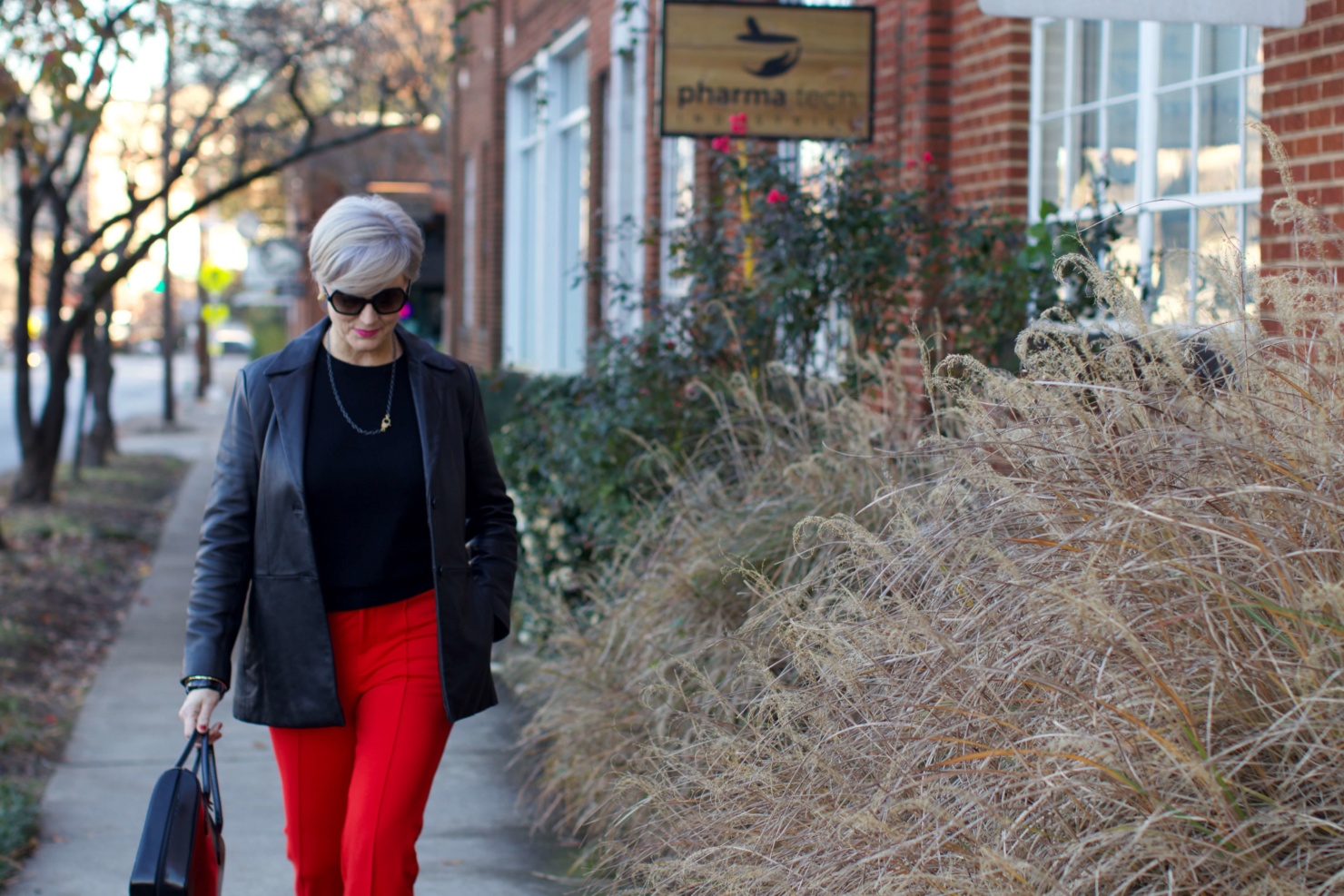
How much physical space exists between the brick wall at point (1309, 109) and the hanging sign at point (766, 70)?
195 cm

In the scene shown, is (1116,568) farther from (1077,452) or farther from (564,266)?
(564,266)

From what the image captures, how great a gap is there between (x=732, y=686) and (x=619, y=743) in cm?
69

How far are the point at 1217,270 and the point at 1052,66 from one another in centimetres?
408

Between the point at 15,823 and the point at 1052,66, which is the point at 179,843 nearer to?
the point at 15,823

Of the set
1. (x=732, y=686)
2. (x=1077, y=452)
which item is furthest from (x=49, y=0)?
(x=1077, y=452)

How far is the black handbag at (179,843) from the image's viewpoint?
9.27ft

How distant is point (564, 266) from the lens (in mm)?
14398

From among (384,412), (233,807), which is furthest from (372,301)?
(233,807)

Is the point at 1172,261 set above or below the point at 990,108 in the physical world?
below

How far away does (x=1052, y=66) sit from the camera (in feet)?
22.3

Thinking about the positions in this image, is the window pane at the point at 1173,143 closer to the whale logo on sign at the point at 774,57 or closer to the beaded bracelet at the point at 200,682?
the whale logo on sign at the point at 774,57

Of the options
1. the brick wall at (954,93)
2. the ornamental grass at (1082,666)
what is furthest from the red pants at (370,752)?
the brick wall at (954,93)

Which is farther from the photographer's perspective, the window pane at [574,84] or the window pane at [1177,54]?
the window pane at [574,84]

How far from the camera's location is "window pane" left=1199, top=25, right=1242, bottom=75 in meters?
5.67
